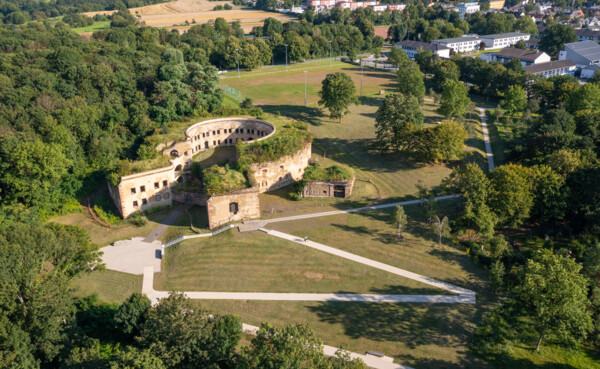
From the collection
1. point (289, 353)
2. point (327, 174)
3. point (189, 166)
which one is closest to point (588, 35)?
point (327, 174)

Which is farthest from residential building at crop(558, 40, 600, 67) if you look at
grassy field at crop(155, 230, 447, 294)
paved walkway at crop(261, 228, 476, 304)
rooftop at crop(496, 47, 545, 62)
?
grassy field at crop(155, 230, 447, 294)

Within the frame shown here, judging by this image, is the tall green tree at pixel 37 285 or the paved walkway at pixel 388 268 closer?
the tall green tree at pixel 37 285

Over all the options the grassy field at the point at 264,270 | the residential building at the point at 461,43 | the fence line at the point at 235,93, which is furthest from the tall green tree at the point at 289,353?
the residential building at the point at 461,43

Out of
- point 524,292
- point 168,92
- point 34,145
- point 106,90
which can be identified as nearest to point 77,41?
point 106,90

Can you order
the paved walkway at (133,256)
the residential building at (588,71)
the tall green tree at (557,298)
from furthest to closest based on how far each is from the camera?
the residential building at (588,71), the paved walkway at (133,256), the tall green tree at (557,298)

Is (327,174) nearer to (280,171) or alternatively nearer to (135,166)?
(280,171)

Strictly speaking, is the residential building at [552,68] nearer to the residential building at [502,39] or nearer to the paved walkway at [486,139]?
the paved walkway at [486,139]

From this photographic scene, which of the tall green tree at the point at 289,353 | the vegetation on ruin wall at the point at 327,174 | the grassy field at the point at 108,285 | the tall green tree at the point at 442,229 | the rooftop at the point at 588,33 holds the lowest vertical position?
the grassy field at the point at 108,285

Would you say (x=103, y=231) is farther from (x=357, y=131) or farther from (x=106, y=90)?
(x=357, y=131)
